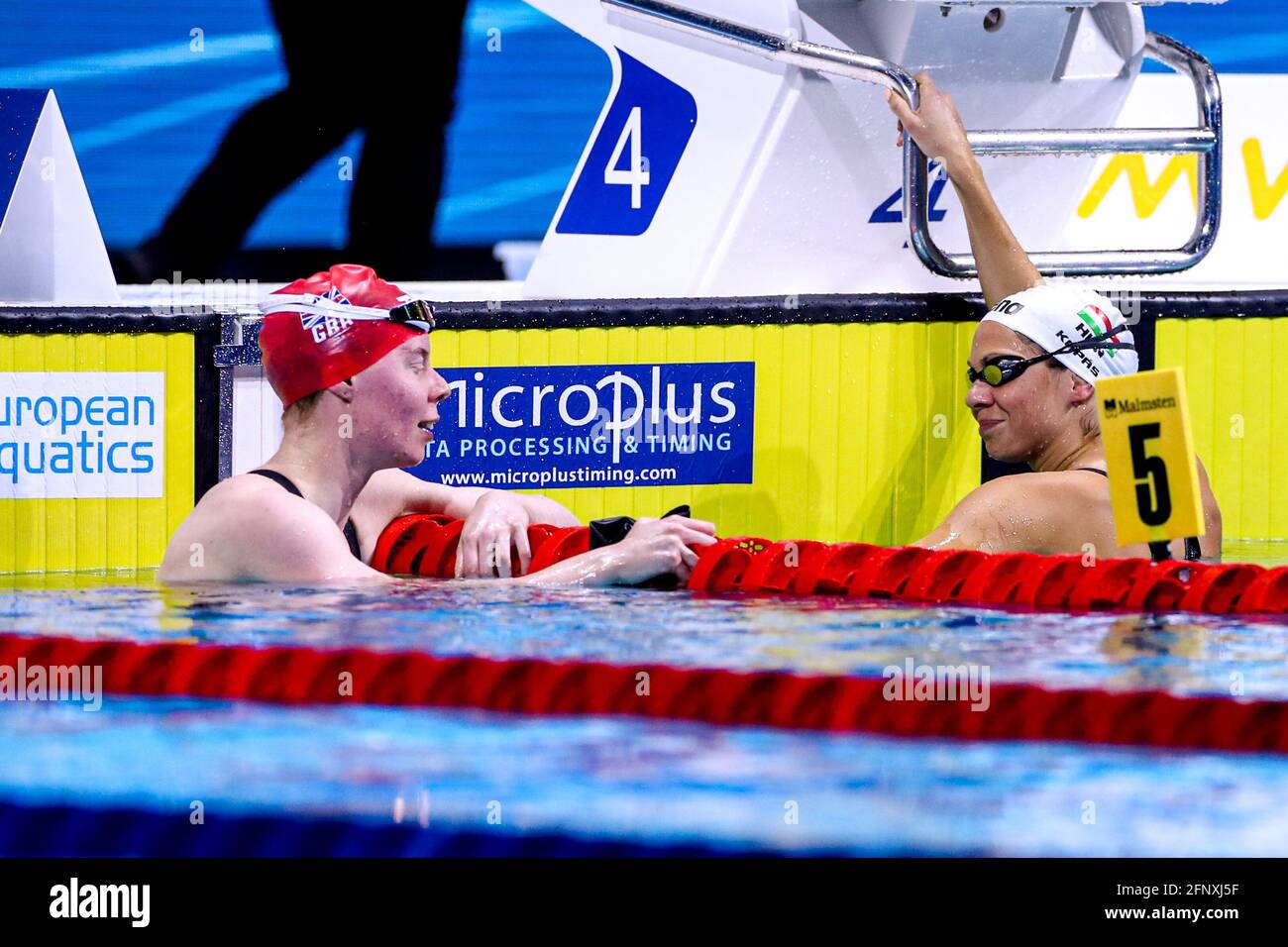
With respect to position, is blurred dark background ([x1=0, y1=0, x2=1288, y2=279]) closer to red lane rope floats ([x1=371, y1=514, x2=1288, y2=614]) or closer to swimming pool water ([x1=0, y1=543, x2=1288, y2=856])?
red lane rope floats ([x1=371, y1=514, x2=1288, y2=614])

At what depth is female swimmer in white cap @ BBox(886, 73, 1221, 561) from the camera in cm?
398

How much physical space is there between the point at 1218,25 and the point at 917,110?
363cm

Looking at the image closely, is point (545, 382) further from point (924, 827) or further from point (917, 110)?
point (924, 827)

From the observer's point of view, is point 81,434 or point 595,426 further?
point 595,426

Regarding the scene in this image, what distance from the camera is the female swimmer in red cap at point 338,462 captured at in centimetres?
358

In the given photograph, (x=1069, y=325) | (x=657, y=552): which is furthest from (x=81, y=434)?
Result: (x=1069, y=325)

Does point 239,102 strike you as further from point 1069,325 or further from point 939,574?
point 939,574

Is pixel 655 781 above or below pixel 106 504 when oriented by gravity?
below

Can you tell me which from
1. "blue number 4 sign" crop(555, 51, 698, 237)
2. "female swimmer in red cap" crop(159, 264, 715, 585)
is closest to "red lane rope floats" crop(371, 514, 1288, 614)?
"female swimmer in red cap" crop(159, 264, 715, 585)

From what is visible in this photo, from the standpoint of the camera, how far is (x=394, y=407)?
3754mm

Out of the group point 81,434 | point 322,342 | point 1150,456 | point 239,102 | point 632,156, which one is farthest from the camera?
point 239,102

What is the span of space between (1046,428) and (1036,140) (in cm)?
103

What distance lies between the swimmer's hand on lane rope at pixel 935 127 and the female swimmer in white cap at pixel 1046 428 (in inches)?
18.4

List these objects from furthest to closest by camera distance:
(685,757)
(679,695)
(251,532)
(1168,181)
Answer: (1168,181) < (251,532) < (679,695) < (685,757)
